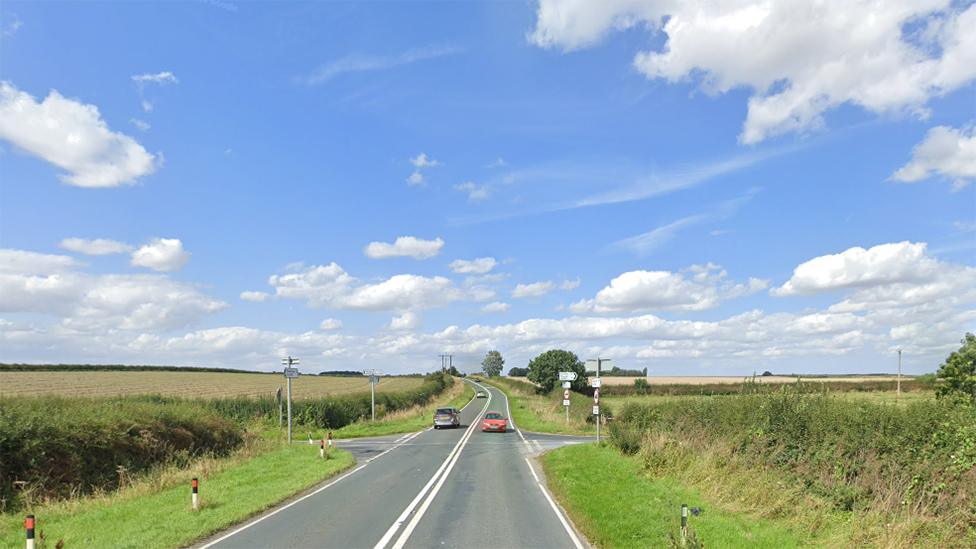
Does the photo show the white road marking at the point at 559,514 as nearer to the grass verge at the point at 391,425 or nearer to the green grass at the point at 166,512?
the green grass at the point at 166,512

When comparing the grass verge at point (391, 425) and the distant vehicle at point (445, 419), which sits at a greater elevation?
the distant vehicle at point (445, 419)

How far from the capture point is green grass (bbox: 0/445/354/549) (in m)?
12.0

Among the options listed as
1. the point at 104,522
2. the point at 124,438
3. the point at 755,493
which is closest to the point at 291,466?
the point at 124,438

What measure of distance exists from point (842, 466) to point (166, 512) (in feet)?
46.6

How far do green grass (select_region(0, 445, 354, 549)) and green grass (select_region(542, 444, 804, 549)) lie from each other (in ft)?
23.8

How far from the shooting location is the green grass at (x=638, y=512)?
11266mm

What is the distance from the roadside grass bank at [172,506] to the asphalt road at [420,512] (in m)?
0.63

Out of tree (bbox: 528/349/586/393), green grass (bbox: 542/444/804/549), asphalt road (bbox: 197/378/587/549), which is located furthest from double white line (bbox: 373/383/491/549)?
tree (bbox: 528/349/586/393)

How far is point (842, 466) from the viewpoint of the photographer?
1281 centimetres

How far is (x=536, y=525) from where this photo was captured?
13.0 m

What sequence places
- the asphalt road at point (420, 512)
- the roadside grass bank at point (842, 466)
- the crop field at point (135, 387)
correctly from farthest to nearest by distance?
the crop field at point (135, 387)
the asphalt road at point (420, 512)
the roadside grass bank at point (842, 466)

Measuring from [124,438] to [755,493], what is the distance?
19571 millimetres

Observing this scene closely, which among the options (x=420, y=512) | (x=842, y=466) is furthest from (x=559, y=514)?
(x=842, y=466)

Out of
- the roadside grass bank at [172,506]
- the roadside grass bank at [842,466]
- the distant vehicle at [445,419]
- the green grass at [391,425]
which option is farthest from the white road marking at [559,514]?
the distant vehicle at [445,419]
